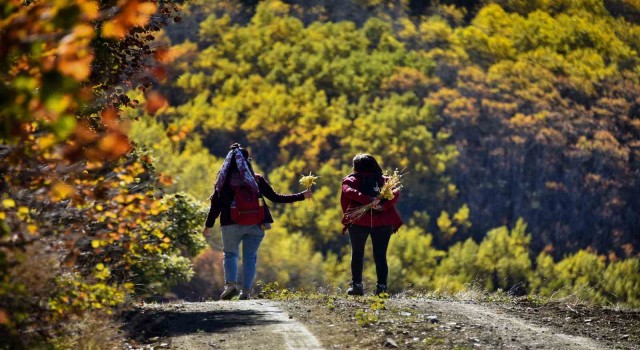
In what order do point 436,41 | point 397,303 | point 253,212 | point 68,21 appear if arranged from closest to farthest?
1. point 68,21
2. point 397,303
3. point 253,212
4. point 436,41

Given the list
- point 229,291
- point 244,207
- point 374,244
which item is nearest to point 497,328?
point 374,244

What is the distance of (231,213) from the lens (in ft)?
49.0

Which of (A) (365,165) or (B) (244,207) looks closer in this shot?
(B) (244,207)

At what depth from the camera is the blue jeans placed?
15.0 metres

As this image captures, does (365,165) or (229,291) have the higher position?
(365,165)

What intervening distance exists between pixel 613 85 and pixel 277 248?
38.4 metres

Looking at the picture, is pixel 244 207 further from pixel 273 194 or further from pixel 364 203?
pixel 364 203

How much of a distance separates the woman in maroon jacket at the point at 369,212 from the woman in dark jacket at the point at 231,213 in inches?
23.7

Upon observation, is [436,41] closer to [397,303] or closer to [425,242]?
[425,242]

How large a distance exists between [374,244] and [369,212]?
53 cm

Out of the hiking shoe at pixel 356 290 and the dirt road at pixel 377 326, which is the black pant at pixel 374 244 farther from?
the dirt road at pixel 377 326

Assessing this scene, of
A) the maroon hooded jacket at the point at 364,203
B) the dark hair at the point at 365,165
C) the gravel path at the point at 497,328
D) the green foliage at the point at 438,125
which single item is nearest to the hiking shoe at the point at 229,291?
the maroon hooded jacket at the point at 364,203

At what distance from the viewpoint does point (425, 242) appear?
64.0 metres

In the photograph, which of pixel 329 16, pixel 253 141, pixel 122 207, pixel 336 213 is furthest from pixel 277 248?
pixel 122 207
